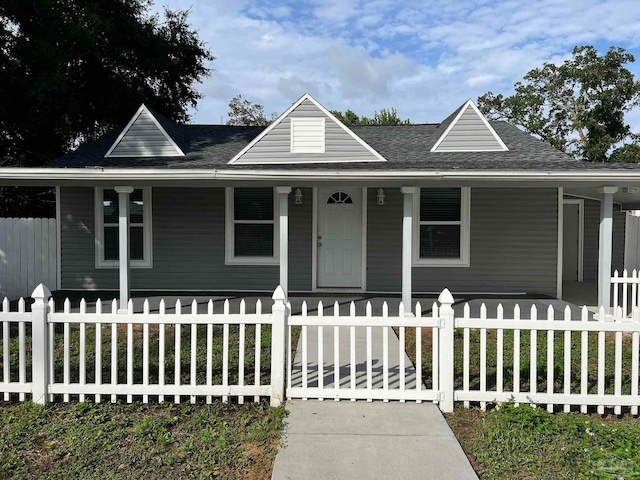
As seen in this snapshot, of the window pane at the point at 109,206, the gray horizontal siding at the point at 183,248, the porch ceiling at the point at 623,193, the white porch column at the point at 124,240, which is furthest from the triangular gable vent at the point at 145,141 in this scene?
the porch ceiling at the point at 623,193

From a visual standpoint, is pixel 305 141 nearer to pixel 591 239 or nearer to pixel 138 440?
pixel 138 440

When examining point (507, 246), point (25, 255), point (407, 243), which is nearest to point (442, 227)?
A: point (507, 246)

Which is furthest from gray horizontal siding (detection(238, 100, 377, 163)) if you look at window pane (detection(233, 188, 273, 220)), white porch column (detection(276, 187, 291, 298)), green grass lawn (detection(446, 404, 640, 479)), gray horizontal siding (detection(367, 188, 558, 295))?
green grass lawn (detection(446, 404, 640, 479))

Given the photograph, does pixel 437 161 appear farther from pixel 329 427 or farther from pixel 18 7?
pixel 18 7

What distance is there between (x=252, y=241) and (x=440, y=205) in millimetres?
4218

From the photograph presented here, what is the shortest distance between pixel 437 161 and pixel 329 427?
23.7 ft

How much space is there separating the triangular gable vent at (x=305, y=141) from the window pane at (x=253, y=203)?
68cm

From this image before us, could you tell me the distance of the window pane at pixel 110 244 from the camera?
10219 mm

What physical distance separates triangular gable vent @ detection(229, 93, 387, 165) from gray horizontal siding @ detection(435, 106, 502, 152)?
2.28 metres

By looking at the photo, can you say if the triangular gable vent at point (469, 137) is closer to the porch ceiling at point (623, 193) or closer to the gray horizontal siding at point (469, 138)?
the gray horizontal siding at point (469, 138)

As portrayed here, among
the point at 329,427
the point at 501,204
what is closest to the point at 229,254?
the point at 501,204

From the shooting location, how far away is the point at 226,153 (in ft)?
34.9

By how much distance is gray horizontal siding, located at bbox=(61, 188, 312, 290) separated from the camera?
1000 cm

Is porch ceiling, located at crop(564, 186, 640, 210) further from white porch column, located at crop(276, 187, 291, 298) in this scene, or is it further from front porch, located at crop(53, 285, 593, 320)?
white porch column, located at crop(276, 187, 291, 298)
